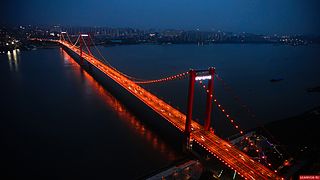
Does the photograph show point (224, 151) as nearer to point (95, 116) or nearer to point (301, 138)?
point (301, 138)

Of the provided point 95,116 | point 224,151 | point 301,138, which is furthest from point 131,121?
point 301,138

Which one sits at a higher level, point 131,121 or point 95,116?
point 131,121

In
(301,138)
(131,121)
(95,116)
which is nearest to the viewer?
(301,138)

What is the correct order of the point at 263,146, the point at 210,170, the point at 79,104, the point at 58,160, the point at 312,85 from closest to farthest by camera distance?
the point at 210,170 → the point at 58,160 → the point at 263,146 → the point at 79,104 → the point at 312,85

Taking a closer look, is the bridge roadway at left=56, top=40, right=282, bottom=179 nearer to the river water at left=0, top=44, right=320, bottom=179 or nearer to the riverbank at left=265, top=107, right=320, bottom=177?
the river water at left=0, top=44, right=320, bottom=179

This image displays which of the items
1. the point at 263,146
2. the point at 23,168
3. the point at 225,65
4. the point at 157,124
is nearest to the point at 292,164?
the point at 263,146

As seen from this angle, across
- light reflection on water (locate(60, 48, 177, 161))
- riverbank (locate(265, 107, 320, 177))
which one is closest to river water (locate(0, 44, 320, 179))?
light reflection on water (locate(60, 48, 177, 161))

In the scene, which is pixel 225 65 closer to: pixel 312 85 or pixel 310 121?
pixel 312 85

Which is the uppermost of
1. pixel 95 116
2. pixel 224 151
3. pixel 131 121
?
pixel 224 151
